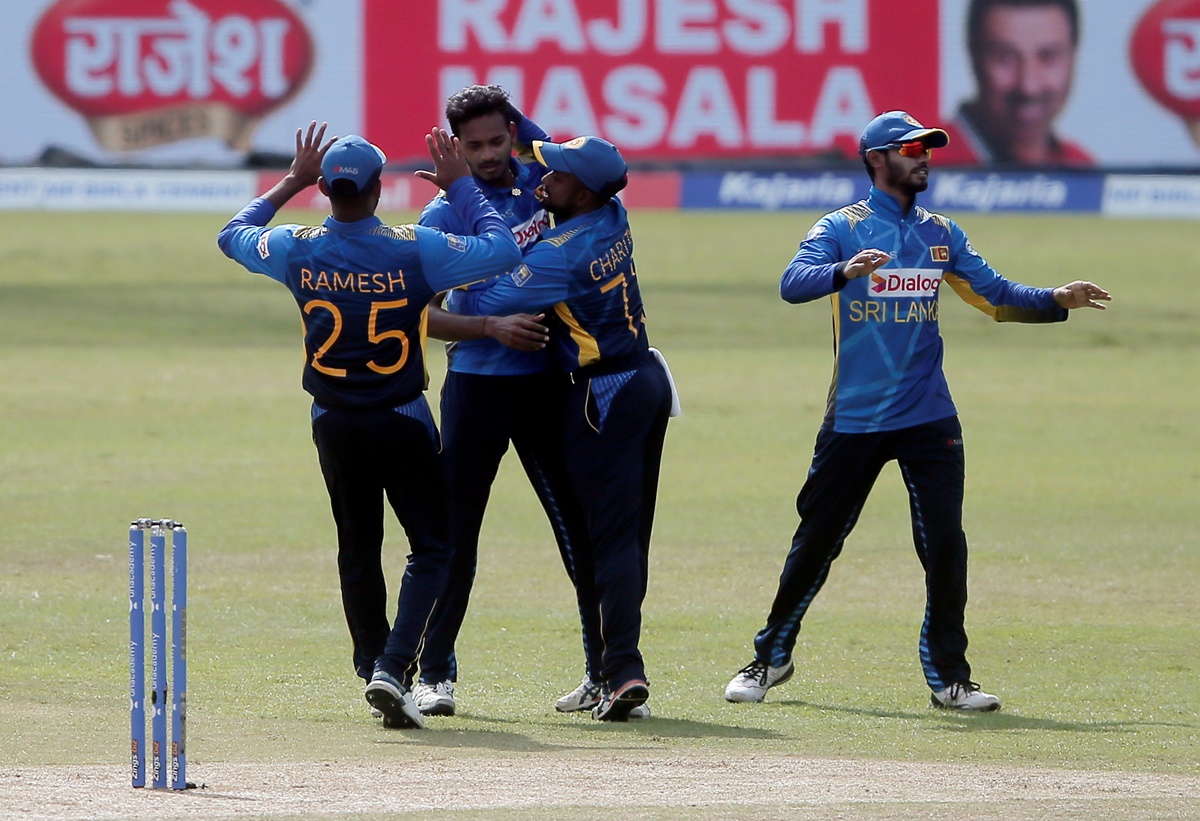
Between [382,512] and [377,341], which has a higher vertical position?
[377,341]

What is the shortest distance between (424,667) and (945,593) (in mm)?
1970

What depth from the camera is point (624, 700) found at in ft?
22.4

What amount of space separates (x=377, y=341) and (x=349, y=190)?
52 centimetres

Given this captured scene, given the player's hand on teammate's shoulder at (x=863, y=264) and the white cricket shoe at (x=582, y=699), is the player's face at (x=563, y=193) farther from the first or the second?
the white cricket shoe at (x=582, y=699)

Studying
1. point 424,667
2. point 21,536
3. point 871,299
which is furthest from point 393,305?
point 21,536

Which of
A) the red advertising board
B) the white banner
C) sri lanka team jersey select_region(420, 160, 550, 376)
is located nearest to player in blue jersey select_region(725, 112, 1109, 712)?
sri lanka team jersey select_region(420, 160, 550, 376)

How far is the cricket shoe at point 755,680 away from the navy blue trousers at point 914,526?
0.12 feet

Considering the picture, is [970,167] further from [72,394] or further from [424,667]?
[424,667]

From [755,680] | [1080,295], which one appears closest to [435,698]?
[755,680]

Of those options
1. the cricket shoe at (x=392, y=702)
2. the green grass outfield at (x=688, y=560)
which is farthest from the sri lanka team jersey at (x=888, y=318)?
the cricket shoe at (x=392, y=702)

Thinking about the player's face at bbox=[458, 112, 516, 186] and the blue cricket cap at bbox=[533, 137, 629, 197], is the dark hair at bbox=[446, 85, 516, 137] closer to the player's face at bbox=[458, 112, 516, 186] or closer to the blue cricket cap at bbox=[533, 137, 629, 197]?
the player's face at bbox=[458, 112, 516, 186]

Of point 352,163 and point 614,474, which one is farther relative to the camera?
point 614,474

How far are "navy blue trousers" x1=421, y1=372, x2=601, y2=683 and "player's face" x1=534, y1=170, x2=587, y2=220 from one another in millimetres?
595

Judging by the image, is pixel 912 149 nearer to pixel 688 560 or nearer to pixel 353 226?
pixel 353 226
